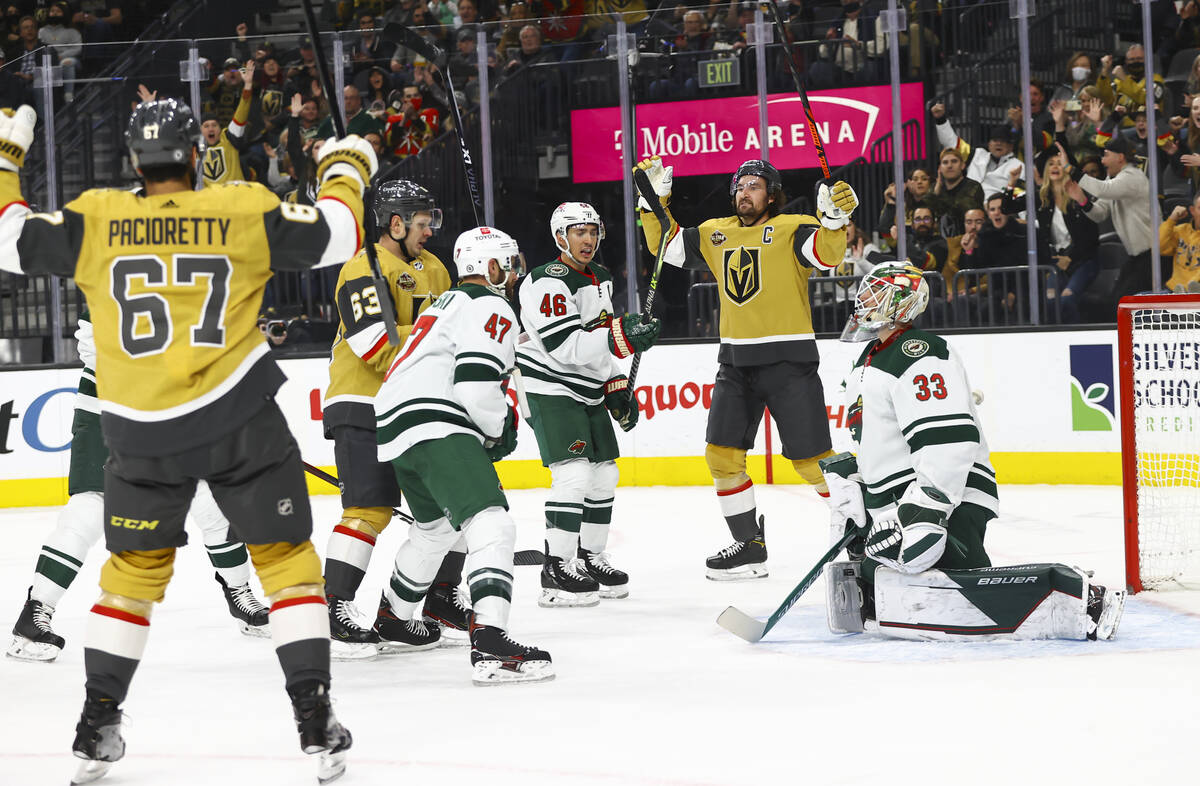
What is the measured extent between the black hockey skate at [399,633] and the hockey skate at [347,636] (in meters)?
0.04

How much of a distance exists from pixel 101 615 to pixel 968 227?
620cm

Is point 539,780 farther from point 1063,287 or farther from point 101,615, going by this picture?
point 1063,287

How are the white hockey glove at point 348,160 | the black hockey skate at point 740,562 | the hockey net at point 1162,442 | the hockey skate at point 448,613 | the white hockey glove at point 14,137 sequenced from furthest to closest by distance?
the black hockey skate at point 740,562 < the hockey net at point 1162,442 < the hockey skate at point 448,613 < the white hockey glove at point 348,160 < the white hockey glove at point 14,137

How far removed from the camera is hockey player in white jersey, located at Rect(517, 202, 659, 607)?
489cm

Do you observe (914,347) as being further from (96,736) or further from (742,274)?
(96,736)

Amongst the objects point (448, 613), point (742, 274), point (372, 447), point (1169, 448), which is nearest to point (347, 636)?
point (448, 613)

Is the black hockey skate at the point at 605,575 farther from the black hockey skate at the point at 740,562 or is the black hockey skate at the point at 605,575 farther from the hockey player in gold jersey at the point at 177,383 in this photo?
the hockey player in gold jersey at the point at 177,383

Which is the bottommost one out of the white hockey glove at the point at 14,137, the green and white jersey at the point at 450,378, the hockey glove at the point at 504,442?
the hockey glove at the point at 504,442

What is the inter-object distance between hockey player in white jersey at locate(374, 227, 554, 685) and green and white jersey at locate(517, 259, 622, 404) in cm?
87

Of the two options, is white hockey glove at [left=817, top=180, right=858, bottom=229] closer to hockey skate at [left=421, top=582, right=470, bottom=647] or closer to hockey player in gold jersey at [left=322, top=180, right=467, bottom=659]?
hockey player in gold jersey at [left=322, top=180, right=467, bottom=659]

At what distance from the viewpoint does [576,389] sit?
4.98 m

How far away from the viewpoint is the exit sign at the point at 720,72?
8398 mm

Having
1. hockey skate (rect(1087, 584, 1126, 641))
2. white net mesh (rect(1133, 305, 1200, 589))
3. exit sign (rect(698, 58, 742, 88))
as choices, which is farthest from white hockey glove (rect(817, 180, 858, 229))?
exit sign (rect(698, 58, 742, 88))

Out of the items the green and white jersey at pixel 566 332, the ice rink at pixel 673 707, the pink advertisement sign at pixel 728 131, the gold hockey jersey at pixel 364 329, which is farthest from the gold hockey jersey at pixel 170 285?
the pink advertisement sign at pixel 728 131
